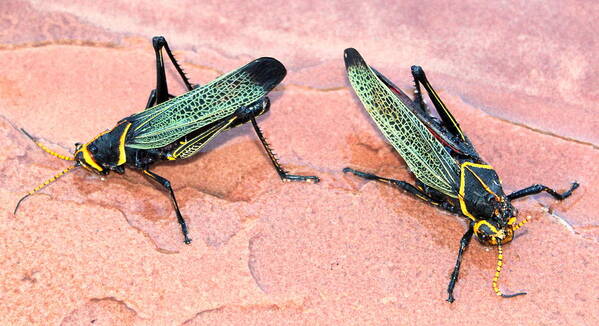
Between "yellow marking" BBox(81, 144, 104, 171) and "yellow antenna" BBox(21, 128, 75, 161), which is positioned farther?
"yellow antenna" BBox(21, 128, 75, 161)

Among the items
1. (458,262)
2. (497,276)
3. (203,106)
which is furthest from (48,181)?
(497,276)

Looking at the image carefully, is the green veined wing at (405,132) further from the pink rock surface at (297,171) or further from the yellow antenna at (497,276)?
the yellow antenna at (497,276)

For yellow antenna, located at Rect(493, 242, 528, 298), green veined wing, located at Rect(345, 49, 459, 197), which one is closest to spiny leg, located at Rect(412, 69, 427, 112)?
green veined wing, located at Rect(345, 49, 459, 197)

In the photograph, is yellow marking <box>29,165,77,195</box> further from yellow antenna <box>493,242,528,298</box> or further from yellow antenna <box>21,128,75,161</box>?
yellow antenna <box>493,242,528,298</box>

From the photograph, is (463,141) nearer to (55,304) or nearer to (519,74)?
(519,74)

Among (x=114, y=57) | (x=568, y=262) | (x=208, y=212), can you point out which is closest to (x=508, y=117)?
(x=568, y=262)

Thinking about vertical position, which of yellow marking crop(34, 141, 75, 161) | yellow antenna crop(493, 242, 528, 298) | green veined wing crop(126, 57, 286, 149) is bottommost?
yellow antenna crop(493, 242, 528, 298)

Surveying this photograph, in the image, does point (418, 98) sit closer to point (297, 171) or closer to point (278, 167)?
point (297, 171)
